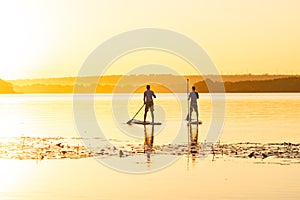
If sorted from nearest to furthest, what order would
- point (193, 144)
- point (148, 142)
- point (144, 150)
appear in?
1. point (144, 150)
2. point (193, 144)
3. point (148, 142)

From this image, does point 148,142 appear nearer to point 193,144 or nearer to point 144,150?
point 193,144

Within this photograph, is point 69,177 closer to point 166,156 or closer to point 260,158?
point 166,156

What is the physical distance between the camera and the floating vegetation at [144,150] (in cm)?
2189

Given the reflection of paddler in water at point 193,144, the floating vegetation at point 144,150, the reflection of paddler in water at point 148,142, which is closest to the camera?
the floating vegetation at point 144,150

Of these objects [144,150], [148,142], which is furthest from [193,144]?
[144,150]

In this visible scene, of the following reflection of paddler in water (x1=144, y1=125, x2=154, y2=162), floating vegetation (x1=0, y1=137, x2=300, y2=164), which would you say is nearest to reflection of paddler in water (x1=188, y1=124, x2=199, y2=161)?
floating vegetation (x1=0, y1=137, x2=300, y2=164)

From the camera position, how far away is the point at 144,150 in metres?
23.8

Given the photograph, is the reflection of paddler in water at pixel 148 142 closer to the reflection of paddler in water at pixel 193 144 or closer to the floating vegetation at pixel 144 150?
the floating vegetation at pixel 144 150

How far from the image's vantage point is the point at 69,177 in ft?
56.8

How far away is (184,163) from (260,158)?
2886 mm

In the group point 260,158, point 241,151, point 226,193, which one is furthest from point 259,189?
point 241,151

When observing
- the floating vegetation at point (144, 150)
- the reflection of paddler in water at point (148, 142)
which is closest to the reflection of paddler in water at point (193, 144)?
the floating vegetation at point (144, 150)

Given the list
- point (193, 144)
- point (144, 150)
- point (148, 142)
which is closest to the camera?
point (144, 150)

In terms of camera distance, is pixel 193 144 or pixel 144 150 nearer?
pixel 144 150
